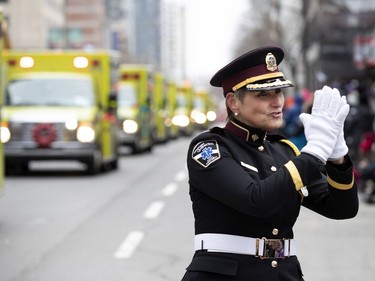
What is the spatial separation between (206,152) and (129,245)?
6.92 metres

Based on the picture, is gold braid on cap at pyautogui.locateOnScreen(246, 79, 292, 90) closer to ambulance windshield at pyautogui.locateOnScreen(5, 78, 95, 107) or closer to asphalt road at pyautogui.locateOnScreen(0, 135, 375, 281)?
asphalt road at pyautogui.locateOnScreen(0, 135, 375, 281)

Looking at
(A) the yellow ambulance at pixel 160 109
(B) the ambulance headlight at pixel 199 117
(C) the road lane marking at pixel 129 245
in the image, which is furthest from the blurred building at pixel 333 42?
(C) the road lane marking at pixel 129 245

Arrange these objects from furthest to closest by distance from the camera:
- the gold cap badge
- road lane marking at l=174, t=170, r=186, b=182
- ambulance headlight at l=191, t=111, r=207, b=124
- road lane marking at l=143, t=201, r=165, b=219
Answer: ambulance headlight at l=191, t=111, r=207, b=124 → road lane marking at l=174, t=170, r=186, b=182 → road lane marking at l=143, t=201, r=165, b=219 → the gold cap badge

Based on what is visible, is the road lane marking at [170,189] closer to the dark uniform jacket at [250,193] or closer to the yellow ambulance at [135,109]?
the yellow ambulance at [135,109]

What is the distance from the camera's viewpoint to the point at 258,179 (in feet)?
12.4

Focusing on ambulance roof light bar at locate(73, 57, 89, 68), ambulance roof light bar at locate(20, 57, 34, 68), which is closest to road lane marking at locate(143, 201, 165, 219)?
ambulance roof light bar at locate(73, 57, 89, 68)

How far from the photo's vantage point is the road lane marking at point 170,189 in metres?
16.9

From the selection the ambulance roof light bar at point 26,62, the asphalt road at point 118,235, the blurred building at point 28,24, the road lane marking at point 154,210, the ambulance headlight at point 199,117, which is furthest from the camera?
the blurred building at point 28,24

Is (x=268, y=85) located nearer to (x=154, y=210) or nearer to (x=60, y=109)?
(x=154, y=210)

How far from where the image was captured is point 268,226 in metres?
3.79

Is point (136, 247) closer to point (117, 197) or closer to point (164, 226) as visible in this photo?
point (164, 226)

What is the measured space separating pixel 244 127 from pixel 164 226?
8403 mm

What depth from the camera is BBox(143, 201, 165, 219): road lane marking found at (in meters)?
13.4

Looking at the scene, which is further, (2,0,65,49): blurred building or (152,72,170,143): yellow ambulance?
(2,0,65,49): blurred building
